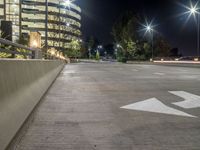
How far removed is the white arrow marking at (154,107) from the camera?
882 centimetres

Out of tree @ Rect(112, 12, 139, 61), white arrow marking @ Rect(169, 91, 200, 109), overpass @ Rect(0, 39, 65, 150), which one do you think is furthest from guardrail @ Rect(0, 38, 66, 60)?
tree @ Rect(112, 12, 139, 61)

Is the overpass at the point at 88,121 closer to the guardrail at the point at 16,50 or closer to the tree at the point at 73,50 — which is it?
the guardrail at the point at 16,50

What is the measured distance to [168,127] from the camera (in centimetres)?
714

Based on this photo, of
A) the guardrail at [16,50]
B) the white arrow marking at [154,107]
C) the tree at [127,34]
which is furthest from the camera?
the tree at [127,34]

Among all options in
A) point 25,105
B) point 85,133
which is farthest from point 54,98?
point 85,133

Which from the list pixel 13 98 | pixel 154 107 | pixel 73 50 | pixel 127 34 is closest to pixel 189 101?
pixel 154 107

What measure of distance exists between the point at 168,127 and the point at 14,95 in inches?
112

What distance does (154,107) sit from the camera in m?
9.56

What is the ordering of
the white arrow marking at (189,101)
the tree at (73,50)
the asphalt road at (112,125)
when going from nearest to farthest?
the asphalt road at (112,125)
the white arrow marking at (189,101)
the tree at (73,50)

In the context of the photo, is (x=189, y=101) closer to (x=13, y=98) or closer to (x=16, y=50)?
(x=16, y=50)

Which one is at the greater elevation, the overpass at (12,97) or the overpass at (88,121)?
the overpass at (12,97)

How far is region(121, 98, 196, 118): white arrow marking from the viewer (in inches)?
347

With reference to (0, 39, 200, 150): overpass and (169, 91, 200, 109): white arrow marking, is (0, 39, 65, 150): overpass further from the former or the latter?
(169, 91, 200, 109): white arrow marking

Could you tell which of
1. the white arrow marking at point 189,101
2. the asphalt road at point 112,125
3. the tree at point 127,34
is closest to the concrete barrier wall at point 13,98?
the asphalt road at point 112,125
